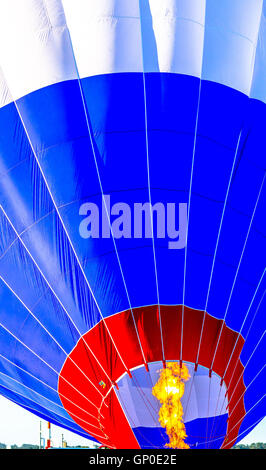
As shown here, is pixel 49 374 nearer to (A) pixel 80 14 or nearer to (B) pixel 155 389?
(B) pixel 155 389

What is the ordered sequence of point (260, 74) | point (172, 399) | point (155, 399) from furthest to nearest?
point (260, 74), point (155, 399), point (172, 399)

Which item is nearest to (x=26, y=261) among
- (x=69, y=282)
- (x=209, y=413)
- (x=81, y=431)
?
(x=69, y=282)

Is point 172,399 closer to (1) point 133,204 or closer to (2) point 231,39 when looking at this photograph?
(1) point 133,204

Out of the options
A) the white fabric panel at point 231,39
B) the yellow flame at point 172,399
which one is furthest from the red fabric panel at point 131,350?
the white fabric panel at point 231,39

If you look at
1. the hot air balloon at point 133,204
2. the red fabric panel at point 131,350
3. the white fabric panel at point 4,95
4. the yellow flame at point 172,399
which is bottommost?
the yellow flame at point 172,399

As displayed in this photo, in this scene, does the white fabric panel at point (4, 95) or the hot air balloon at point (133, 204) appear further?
the white fabric panel at point (4, 95)

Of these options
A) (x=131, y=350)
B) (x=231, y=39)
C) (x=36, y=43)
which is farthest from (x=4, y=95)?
(x=131, y=350)

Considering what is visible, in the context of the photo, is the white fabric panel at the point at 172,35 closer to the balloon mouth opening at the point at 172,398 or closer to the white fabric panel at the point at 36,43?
the white fabric panel at the point at 36,43
